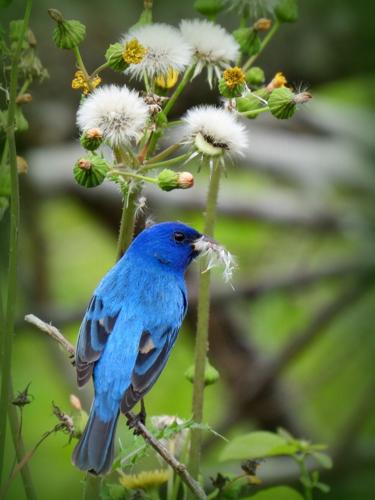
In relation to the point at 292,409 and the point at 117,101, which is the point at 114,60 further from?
the point at 292,409

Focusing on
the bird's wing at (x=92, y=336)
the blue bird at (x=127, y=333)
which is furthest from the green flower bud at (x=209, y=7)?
the bird's wing at (x=92, y=336)

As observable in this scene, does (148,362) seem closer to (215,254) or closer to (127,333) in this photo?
(127,333)

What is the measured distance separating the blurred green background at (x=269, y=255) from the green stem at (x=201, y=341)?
2235 millimetres

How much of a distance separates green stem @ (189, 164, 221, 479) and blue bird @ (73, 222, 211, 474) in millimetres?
127

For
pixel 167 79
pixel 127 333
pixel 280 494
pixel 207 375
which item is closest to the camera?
pixel 167 79

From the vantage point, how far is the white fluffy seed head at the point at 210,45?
236cm

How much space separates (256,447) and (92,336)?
542mm

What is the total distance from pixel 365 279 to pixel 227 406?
3.56ft

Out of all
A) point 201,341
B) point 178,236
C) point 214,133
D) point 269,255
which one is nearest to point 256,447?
point 201,341

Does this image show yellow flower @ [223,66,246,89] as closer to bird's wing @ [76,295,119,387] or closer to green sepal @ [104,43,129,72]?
green sepal @ [104,43,129,72]

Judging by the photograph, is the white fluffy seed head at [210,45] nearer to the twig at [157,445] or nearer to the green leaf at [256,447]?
the twig at [157,445]

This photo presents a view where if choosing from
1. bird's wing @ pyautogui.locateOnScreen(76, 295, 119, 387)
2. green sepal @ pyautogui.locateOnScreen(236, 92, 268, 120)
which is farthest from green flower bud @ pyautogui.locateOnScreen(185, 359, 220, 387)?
green sepal @ pyautogui.locateOnScreen(236, 92, 268, 120)

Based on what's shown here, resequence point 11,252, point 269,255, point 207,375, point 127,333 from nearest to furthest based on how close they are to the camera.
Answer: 1. point 11,252
2. point 207,375
3. point 127,333
4. point 269,255

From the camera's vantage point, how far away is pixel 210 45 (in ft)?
7.78
